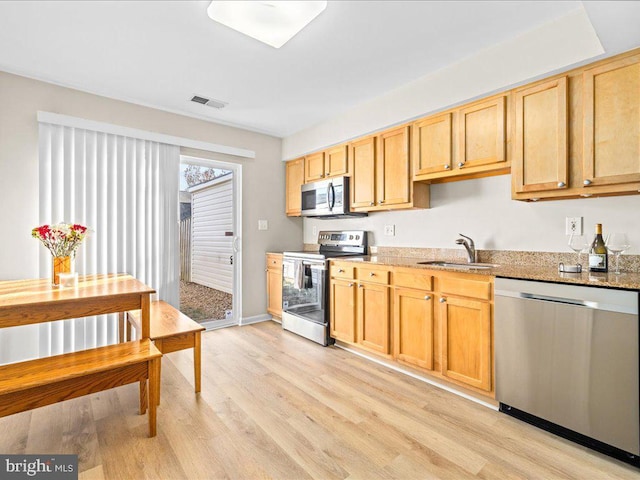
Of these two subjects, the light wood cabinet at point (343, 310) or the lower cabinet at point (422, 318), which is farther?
the light wood cabinet at point (343, 310)

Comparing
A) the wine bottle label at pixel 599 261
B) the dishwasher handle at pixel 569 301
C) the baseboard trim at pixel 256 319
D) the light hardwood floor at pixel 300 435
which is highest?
the wine bottle label at pixel 599 261

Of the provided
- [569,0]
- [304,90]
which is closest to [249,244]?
[304,90]

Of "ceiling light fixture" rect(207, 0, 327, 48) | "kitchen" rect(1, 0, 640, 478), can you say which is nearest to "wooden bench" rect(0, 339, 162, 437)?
"kitchen" rect(1, 0, 640, 478)

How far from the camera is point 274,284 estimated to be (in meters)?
4.30

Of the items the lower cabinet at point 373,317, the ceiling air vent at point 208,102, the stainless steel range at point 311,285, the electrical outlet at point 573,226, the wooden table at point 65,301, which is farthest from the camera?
the stainless steel range at point 311,285

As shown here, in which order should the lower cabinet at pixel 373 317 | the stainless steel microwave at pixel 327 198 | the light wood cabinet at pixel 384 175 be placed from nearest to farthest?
the lower cabinet at pixel 373 317, the light wood cabinet at pixel 384 175, the stainless steel microwave at pixel 327 198

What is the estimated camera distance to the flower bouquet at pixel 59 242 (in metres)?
2.18

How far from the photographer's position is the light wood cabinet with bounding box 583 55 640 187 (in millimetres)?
1873

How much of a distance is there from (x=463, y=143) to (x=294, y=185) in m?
2.40

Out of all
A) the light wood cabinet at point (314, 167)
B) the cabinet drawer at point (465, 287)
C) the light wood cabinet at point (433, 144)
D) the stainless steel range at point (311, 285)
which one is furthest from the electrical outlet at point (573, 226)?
the light wood cabinet at point (314, 167)

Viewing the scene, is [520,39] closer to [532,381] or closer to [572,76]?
[572,76]

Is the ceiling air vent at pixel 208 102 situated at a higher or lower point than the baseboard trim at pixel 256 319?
higher

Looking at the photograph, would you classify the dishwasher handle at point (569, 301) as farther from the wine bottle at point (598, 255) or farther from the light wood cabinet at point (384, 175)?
the light wood cabinet at point (384, 175)

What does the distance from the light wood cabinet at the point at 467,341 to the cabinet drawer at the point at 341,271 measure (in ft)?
3.28
